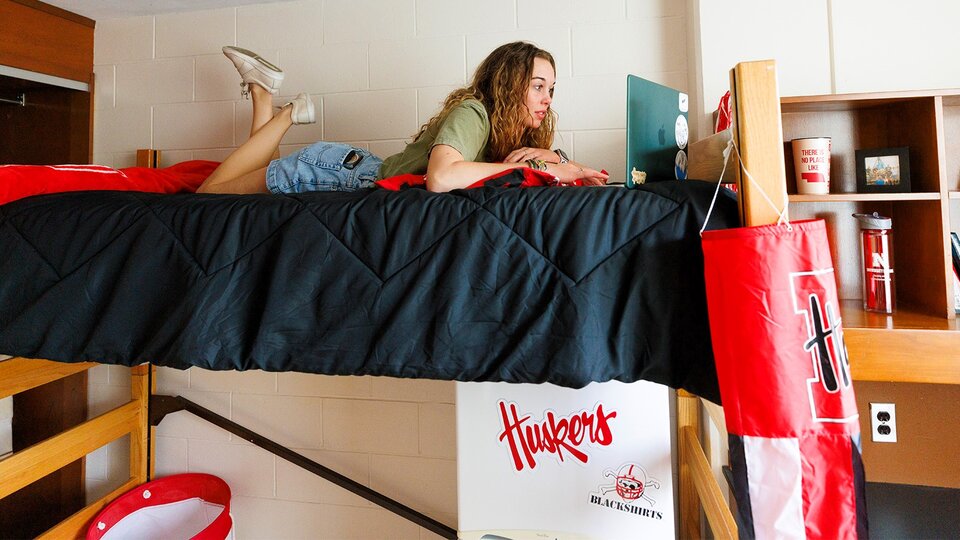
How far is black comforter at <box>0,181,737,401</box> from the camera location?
0.87 m

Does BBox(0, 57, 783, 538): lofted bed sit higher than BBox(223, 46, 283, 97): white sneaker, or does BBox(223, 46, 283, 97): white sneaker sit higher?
BBox(223, 46, 283, 97): white sneaker

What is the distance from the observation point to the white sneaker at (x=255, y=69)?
1761 mm

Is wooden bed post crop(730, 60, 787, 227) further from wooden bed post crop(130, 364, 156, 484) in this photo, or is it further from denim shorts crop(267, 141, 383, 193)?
wooden bed post crop(130, 364, 156, 484)

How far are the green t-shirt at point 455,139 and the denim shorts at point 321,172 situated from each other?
6cm

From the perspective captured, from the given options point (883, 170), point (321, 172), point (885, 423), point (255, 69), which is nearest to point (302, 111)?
point (255, 69)

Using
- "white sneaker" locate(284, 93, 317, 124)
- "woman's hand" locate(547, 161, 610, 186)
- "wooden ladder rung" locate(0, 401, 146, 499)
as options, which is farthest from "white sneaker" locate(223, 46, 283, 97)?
"wooden ladder rung" locate(0, 401, 146, 499)

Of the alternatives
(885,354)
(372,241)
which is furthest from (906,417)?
(372,241)

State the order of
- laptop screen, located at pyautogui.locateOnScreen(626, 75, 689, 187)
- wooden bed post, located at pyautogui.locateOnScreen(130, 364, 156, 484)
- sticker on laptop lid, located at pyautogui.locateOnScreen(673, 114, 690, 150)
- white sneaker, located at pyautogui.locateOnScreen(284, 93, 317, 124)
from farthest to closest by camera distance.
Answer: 1. wooden bed post, located at pyautogui.locateOnScreen(130, 364, 156, 484)
2. white sneaker, located at pyautogui.locateOnScreen(284, 93, 317, 124)
3. sticker on laptop lid, located at pyautogui.locateOnScreen(673, 114, 690, 150)
4. laptop screen, located at pyautogui.locateOnScreen(626, 75, 689, 187)

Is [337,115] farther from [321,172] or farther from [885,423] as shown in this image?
[885,423]

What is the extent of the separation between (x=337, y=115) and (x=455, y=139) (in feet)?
2.87

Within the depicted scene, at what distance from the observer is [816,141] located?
4.50 feet

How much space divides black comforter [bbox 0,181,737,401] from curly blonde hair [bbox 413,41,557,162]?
56 cm

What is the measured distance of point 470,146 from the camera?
1358 millimetres

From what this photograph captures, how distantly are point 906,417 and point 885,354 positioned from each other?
0.69 m
